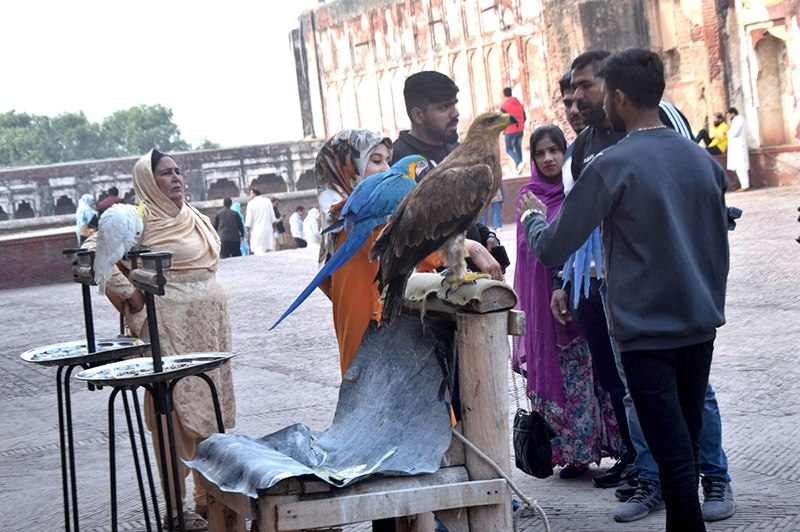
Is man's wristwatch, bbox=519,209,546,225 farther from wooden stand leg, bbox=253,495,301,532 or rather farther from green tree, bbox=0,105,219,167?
green tree, bbox=0,105,219,167

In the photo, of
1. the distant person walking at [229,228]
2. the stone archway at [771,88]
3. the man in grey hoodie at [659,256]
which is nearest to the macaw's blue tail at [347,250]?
the man in grey hoodie at [659,256]

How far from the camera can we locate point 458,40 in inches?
1293

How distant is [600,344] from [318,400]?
9.51 feet

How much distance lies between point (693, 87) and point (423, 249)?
21912mm

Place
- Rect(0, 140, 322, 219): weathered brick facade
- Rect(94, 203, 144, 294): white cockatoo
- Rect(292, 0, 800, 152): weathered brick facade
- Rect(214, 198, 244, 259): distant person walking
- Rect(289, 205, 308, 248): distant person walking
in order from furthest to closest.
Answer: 1. Rect(0, 140, 322, 219): weathered brick facade
2. Rect(289, 205, 308, 248): distant person walking
3. Rect(292, 0, 800, 152): weathered brick facade
4. Rect(214, 198, 244, 259): distant person walking
5. Rect(94, 203, 144, 294): white cockatoo

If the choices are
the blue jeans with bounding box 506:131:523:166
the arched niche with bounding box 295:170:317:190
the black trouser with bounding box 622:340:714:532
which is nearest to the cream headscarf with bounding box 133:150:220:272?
the black trouser with bounding box 622:340:714:532

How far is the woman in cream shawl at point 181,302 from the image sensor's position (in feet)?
13.7

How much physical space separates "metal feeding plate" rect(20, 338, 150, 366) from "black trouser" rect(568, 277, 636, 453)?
1.84m

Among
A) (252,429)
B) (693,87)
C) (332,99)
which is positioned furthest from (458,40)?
(252,429)

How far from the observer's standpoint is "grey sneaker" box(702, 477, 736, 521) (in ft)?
11.2

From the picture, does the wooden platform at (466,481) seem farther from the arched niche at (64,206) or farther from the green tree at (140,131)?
the green tree at (140,131)

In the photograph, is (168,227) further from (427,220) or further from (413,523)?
(413,523)

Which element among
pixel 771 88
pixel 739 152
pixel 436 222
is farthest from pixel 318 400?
pixel 771 88

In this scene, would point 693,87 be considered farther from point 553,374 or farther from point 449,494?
point 449,494
